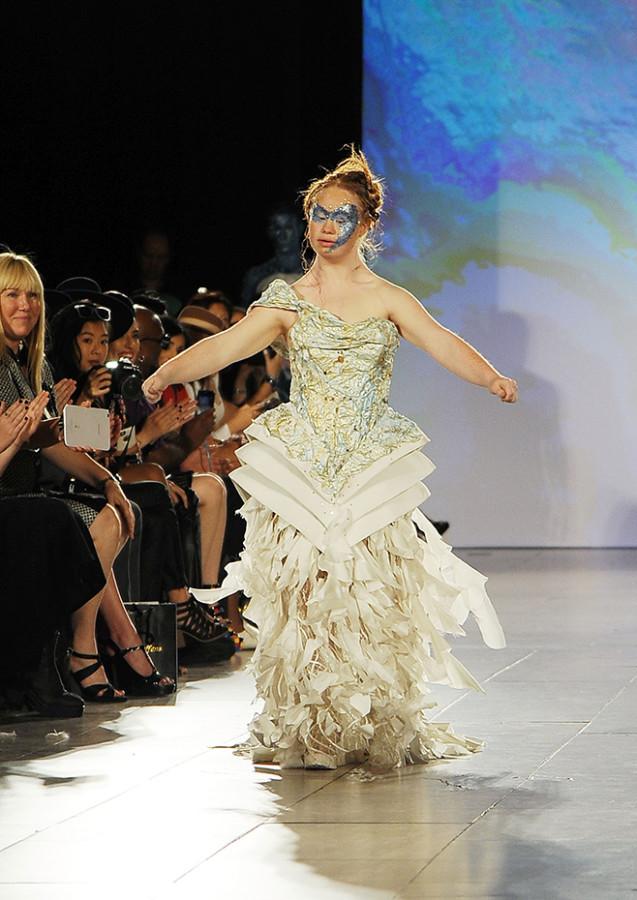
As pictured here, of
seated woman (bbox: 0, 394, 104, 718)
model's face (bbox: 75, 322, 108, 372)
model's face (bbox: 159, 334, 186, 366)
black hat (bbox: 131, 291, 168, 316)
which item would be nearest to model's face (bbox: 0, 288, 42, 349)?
seated woman (bbox: 0, 394, 104, 718)

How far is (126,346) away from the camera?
6.03 m

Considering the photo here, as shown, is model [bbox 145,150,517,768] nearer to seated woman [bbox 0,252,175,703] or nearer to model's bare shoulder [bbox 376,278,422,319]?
model's bare shoulder [bbox 376,278,422,319]

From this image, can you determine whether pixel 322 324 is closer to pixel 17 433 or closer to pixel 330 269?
pixel 330 269

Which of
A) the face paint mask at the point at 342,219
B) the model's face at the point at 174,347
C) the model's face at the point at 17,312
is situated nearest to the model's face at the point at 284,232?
the model's face at the point at 174,347

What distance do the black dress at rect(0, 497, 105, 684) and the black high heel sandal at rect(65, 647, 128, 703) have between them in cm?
25

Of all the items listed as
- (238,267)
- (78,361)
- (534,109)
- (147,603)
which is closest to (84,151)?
(238,267)

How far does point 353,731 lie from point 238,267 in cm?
623

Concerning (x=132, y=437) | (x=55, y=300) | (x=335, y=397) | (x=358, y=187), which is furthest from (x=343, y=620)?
(x=55, y=300)

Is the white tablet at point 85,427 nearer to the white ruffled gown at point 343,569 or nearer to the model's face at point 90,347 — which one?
the white ruffled gown at point 343,569

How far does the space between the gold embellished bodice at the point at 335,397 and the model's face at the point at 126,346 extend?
203 centimetres

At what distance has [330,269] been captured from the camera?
4.12 meters

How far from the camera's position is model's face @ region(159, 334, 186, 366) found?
6570 mm

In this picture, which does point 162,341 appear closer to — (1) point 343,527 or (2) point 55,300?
(2) point 55,300

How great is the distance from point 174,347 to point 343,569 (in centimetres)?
295
